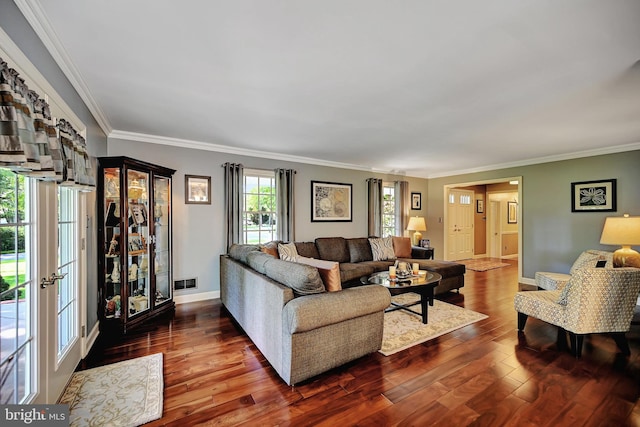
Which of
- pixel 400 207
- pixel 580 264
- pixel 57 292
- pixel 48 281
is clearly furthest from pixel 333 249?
pixel 48 281

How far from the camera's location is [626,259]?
3613 millimetres

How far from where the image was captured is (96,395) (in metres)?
1.99

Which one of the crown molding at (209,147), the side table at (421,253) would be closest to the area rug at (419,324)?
the side table at (421,253)

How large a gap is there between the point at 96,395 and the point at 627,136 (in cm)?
669

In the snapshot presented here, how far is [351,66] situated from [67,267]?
111 inches

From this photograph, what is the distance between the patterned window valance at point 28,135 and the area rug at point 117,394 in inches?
59.9

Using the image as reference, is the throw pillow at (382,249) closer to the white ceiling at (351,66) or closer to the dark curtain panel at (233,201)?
the white ceiling at (351,66)

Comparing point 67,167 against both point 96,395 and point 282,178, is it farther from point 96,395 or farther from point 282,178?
point 282,178

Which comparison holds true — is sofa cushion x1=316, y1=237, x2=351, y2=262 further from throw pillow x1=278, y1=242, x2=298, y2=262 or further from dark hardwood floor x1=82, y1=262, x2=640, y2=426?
dark hardwood floor x1=82, y1=262, x2=640, y2=426

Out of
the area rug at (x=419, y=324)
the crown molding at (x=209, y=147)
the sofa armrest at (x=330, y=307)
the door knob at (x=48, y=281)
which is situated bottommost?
the area rug at (x=419, y=324)

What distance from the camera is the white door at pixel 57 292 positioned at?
1717mm

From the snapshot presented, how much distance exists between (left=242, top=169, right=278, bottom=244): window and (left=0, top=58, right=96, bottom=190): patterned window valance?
2.96m

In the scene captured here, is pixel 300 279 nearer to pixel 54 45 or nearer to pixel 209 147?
pixel 54 45

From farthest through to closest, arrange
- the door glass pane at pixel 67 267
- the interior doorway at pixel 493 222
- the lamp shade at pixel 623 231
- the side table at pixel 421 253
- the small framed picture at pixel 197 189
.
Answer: the interior doorway at pixel 493 222
the side table at pixel 421 253
the small framed picture at pixel 197 189
the lamp shade at pixel 623 231
the door glass pane at pixel 67 267
